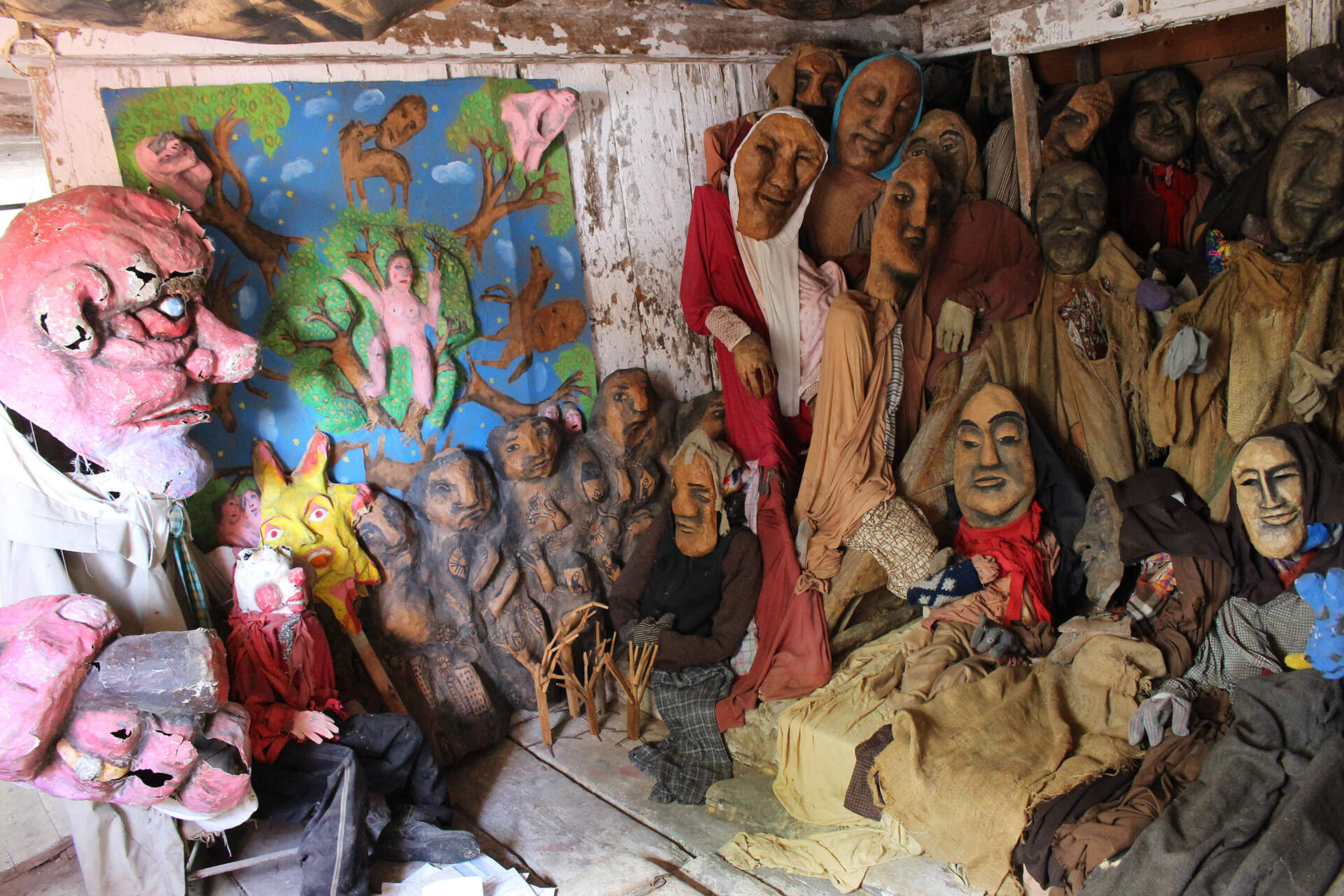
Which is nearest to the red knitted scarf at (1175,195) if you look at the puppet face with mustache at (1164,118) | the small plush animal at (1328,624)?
the puppet face with mustache at (1164,118)

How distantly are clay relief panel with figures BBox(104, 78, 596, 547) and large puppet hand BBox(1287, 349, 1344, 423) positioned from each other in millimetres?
2960

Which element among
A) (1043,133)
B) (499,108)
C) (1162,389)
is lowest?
(1162,389)

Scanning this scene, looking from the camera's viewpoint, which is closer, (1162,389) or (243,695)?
(243,695)

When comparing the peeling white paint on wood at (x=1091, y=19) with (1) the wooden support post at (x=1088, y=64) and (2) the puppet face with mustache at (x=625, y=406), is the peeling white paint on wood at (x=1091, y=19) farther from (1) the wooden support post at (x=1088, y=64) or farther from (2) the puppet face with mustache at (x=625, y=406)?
(2) the puppet face with mustache at (x=625, y=406)

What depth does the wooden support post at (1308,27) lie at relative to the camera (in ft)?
12.1

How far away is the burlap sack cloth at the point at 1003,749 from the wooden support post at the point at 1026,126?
2.17 metres

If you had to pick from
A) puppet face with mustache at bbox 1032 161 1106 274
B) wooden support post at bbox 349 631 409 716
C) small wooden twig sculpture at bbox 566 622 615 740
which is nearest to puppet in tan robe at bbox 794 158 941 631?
puppet face with mustache at bbox 1032 161 1106 274

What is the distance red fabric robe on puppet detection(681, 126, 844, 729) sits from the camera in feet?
13.9

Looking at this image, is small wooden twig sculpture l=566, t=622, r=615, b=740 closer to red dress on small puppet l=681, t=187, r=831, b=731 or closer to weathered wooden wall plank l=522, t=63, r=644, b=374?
red dress on small puppet l=681, t=187, r=831, b=731

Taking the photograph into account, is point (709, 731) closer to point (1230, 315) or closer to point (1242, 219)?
point (1230, 315)

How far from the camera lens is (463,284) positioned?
176 inches

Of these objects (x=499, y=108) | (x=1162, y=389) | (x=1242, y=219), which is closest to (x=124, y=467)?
(x=499, y=108)

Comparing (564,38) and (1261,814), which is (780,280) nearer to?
(564,38)

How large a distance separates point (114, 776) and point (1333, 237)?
4466mm
